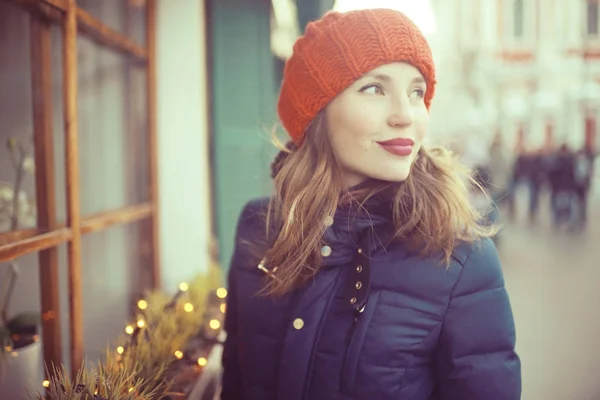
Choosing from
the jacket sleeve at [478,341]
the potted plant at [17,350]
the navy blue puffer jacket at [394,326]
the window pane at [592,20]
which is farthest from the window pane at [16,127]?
the window pane at [592,20]

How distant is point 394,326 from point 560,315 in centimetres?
99

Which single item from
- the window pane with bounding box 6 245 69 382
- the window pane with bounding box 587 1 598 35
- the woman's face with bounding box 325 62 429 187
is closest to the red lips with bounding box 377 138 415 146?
the woman's face with bounding box 325 62 429 187

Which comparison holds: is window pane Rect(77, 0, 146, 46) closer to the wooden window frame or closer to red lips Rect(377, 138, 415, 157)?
the wooden window frame

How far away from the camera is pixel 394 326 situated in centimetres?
84

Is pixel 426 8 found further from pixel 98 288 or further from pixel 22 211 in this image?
pixel 98 288

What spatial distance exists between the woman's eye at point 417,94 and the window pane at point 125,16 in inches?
45.9

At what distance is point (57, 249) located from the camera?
1209mm

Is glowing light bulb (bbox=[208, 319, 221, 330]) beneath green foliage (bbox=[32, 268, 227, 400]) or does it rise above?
beneath

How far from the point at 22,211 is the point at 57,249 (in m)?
0.15

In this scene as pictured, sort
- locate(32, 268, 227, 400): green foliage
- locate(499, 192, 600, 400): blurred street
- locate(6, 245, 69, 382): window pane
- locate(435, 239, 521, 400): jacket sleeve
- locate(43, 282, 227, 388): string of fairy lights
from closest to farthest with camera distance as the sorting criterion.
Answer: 1. locate(435, 239, 521, 400): jacket sleeve
2. locate(32, 268, 227, 400): green foliage
3. locate(499, 192, 600, 400): blurred street
4. locate(6, 245, 69, 382): window pane
5. locate(43, 282, 227, 388): string of fairy lights

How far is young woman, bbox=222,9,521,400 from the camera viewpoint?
84cm

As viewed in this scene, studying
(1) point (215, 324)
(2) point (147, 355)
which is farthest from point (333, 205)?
(1) point (215, 324)

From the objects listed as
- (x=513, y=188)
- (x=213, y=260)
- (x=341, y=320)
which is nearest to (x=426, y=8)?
(x=341, y=320)

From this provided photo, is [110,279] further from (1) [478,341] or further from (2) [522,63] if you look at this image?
(2) [522,63]
